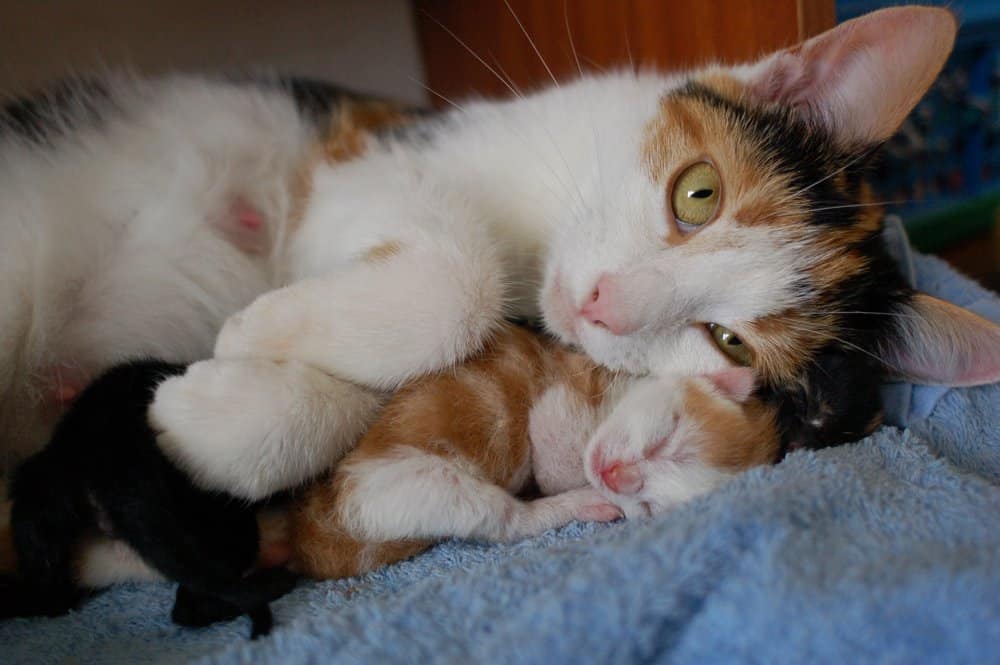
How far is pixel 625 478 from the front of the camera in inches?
38.3

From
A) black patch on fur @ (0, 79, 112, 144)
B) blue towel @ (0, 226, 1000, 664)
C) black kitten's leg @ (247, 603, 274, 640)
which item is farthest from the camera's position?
black patch on fur @ (0, 79, 112, 144)

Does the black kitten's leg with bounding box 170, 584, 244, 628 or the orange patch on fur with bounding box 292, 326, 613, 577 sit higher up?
the orange patch on fur with bounding box 292, 326, 613, 577

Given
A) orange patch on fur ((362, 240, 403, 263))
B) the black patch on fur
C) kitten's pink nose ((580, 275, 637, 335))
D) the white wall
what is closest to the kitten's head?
kitten's pink nose ((580, 275, 637, 335))

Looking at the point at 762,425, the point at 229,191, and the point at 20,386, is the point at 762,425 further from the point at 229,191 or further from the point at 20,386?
the point at 20,386

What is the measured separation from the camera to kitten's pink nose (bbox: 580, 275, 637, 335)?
0.95 metres

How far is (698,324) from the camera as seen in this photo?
103 centimetres

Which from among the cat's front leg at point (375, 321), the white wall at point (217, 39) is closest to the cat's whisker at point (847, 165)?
the cat's front leg at point (375, 321)

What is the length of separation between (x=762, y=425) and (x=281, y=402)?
2.16 feet

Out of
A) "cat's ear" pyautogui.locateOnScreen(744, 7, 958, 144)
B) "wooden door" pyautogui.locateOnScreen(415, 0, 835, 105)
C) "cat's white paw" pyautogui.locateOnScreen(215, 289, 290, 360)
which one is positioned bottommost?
"cat's white paw" pyautogui.locateOnScreen(215, 289, 290, 360)

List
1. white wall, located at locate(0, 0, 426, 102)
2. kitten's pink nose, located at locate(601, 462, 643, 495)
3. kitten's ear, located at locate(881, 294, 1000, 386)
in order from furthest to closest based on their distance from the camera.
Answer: white wall, located at locate(0, 0, 426, 102), kitten's ear, located at locate(881, 294, 1000, 386), kitten's pink nose, located at locate(601, 462, 643, 495)

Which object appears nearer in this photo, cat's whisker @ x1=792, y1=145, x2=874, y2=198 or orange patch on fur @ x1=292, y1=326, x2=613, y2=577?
orange patch on fur @ x1=292, y1=326, x2=613, y2=577

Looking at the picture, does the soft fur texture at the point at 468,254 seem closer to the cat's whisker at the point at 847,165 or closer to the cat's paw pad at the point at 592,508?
the cat's whisker at the point at 847,165

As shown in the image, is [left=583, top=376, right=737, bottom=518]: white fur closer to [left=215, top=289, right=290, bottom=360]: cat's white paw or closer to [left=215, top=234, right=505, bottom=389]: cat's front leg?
[left=215, top=234, right=505, bottom=389]: cat's front leg

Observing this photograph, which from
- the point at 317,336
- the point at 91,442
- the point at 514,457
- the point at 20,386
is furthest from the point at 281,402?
the point at 20,386
